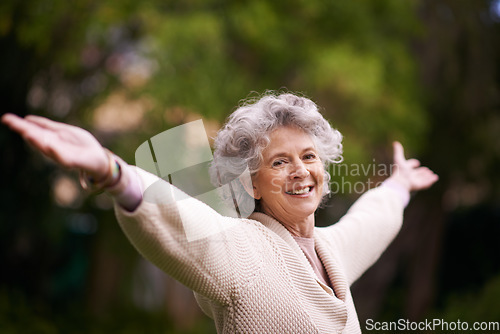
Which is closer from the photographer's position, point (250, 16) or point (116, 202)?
point (116, 202)

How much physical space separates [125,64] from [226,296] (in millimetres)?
4673

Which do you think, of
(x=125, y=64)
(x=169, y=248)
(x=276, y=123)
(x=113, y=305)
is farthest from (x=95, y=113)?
(x=169, y=248)

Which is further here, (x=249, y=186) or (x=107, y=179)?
(x=249, y=186)

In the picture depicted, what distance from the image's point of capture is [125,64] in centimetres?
557

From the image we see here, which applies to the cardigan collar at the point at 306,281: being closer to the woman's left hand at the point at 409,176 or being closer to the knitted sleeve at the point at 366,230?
the knitted sleeve at the point at 366,230

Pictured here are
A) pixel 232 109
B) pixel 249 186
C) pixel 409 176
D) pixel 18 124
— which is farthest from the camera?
pixel 232 109

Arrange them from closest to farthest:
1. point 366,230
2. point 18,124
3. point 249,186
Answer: point 18,124 < point 249,186 < point 366,230

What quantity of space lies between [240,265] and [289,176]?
0.32 meters

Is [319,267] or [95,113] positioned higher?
[95,113]

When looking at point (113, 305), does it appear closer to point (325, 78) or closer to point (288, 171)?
point (325, 78)

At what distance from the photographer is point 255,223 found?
1.45 meters

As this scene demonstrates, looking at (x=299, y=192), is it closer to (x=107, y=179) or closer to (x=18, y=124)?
(x=107, y=179)

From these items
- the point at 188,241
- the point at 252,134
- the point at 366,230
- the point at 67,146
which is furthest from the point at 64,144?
the point at 366,230

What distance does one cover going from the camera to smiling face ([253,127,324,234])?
148 centimetres
